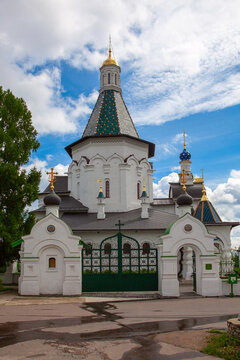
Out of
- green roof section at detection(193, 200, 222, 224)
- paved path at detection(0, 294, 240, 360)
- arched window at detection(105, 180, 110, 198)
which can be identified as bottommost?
paved path at detection(0, 294, 240, 360)

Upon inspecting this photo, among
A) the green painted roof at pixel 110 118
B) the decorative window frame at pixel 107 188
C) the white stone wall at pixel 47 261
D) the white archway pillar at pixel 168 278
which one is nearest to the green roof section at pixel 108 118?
the green painted roof at pixel 110 118

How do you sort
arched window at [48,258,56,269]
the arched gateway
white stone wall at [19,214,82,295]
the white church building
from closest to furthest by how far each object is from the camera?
the arched gateway, white stone wall at [19,214,82,295], the white church building, arched window at [48,258,56,269]

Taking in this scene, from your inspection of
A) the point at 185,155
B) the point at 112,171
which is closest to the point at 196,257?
the point at 112,171

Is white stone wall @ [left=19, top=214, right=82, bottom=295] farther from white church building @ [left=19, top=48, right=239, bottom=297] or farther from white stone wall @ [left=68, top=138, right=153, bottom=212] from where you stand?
white stone wall @ [left=68, top=138, right=153, bottom=212]

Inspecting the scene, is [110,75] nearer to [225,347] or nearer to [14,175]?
[14,175]

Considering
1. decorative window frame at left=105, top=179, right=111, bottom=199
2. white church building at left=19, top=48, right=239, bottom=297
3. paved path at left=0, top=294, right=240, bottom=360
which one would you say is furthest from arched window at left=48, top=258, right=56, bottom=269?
decorative window frame at left=105, top=179, right=111, bottom=199

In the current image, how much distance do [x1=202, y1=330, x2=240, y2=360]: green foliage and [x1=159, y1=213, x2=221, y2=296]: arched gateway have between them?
23.4 feet

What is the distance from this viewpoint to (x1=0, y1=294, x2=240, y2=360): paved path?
5695 mm

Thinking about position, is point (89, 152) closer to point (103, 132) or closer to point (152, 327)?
point (103, 132)

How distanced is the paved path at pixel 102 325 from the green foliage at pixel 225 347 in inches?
8.3

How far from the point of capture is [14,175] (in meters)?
16.1

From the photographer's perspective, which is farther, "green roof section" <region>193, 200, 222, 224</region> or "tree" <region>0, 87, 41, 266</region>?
"green roof section" <region>193, 200, 222, 224</region>

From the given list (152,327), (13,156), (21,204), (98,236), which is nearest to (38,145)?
(13,156)

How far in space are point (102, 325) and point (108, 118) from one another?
1794 cm
